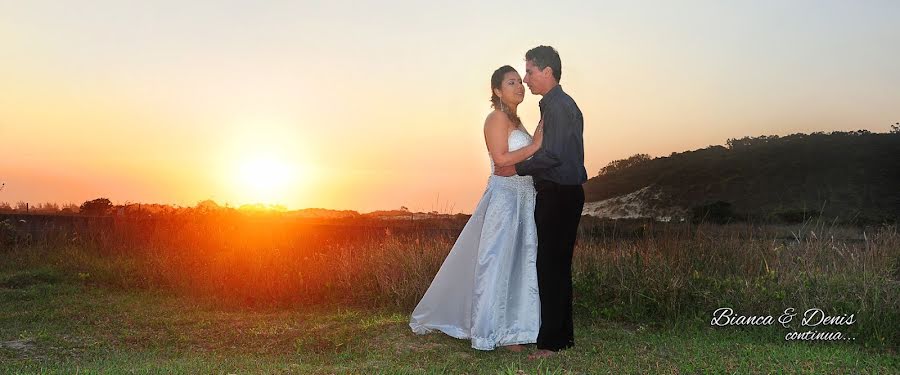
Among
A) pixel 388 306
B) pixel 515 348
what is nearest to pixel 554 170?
pixel 515 348

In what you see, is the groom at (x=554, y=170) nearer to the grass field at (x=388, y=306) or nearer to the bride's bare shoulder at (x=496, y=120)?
the bride's bare shoulder at (x=496, y=120)

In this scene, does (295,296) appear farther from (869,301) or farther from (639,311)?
(869,301)

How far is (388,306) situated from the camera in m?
11.1

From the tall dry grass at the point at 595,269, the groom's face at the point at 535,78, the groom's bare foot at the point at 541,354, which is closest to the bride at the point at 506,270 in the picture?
the groom's bare foot at the point at 541,354

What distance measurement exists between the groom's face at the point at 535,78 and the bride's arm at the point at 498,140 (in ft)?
1.54

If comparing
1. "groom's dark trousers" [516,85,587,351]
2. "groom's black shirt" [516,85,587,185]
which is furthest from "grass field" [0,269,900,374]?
"groom's black shirt" [516,85,587,185]

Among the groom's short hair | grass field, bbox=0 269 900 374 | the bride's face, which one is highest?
the groom's short hair

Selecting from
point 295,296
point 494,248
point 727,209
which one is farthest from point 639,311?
point 727,209

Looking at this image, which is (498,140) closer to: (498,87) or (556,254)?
(498,87)

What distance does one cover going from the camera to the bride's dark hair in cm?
682

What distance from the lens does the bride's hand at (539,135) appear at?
655 centimetres

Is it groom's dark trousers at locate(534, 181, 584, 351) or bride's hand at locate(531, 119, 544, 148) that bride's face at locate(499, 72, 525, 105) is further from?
groom's dark trousers at locate(534, 181, 584, 351)

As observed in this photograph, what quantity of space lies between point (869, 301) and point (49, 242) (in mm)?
16590

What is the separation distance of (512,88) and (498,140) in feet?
1.57
